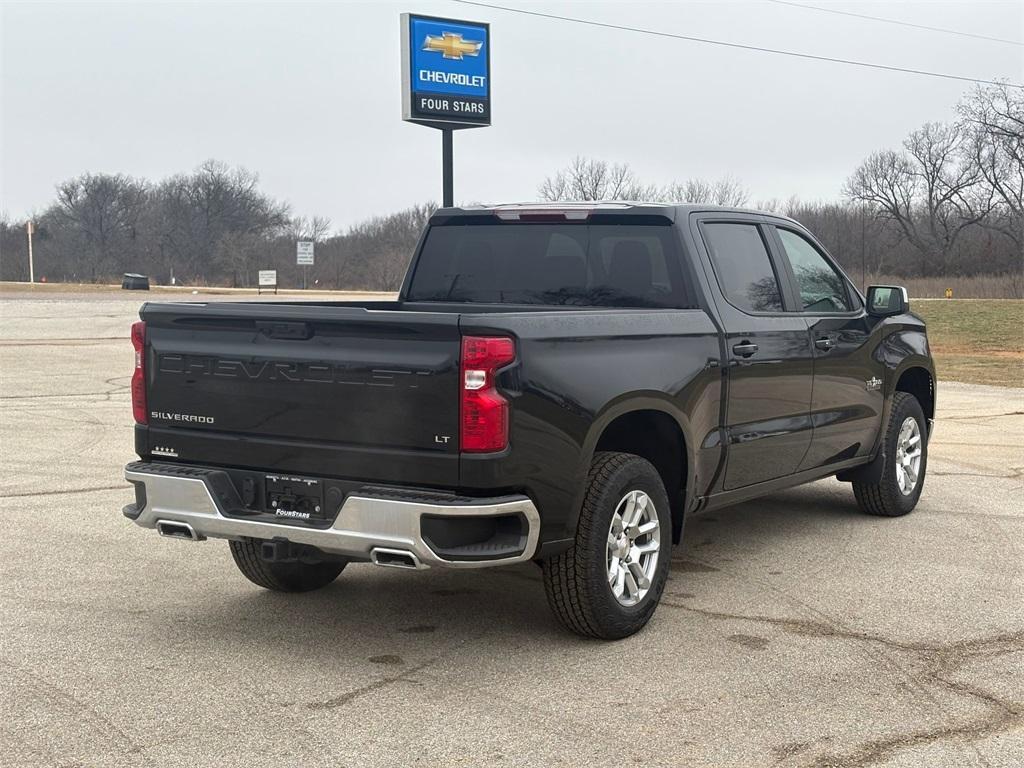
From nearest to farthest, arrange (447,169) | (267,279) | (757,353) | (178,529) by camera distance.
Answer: (178,529), (757,353), (447,169), (267,279)

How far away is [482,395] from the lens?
4902 mm

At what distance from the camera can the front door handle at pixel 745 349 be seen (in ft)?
21.3

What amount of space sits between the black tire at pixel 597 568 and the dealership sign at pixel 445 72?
19.4 m

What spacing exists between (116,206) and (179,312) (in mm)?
108032

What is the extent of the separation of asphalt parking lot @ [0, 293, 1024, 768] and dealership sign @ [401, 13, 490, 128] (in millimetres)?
16819

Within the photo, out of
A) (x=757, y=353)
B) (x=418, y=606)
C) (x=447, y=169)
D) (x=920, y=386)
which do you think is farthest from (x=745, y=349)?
(x=447, y=169)

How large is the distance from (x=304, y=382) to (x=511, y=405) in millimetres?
896

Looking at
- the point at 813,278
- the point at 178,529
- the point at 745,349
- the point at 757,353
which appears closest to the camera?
the point at 178,529

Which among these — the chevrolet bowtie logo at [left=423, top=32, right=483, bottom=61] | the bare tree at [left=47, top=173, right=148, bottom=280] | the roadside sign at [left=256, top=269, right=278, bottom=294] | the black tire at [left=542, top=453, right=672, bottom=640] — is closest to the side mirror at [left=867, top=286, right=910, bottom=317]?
the black tire at [left=542, top=453, right=672, bottom=640]

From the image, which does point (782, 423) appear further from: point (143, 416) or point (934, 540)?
point (143, 416)

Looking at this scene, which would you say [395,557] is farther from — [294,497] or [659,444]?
[659,444]

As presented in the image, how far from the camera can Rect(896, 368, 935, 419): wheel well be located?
8.79 m

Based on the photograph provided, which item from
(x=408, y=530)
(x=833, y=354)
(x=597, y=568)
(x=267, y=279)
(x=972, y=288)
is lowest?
(x=972, y=288)

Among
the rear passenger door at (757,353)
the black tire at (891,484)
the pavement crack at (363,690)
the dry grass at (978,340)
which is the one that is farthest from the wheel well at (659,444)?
the dry grass at (978,340)
